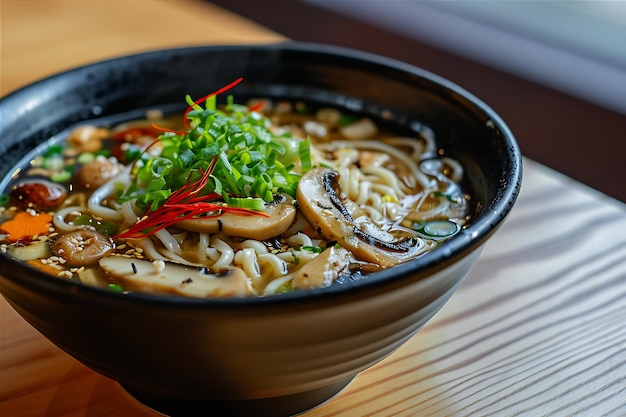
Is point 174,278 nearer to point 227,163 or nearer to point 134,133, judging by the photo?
point 227,163

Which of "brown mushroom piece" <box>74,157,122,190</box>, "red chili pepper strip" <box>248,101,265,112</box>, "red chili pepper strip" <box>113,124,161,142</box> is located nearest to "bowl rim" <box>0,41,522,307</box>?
"brown mushroom piece" <box>74,157,122,190</box>

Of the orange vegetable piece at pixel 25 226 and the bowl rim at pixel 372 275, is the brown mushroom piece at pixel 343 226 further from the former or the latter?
the orange vegetable piece at pixel 25 226

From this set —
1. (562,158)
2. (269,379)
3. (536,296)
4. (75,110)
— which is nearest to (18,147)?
(75,110)

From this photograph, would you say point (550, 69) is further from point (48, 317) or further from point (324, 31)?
point (48, 317)

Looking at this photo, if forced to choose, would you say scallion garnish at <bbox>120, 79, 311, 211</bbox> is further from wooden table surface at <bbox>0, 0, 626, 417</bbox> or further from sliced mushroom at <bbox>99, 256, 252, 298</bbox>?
wooden table surface at <bbox>0, 0, 626, 417</bbox>

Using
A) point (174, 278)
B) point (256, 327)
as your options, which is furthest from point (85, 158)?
point (256, 327)

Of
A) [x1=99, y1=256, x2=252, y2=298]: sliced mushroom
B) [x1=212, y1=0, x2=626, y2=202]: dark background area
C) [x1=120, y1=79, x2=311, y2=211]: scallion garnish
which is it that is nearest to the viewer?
[x1=99, y1=256, x2=252, y2=298]: sliced mushroom
